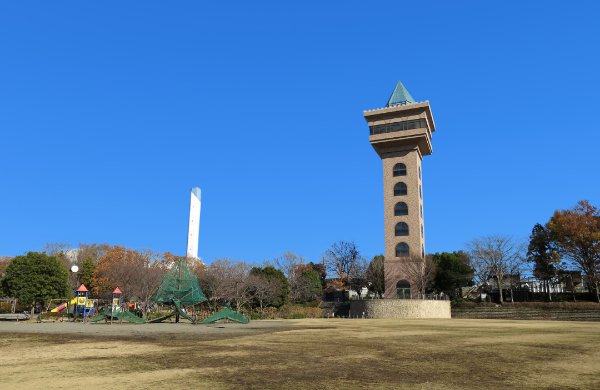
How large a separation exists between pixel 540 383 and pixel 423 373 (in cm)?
225

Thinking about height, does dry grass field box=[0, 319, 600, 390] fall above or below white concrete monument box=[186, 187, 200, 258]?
below

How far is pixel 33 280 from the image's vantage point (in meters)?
40.5

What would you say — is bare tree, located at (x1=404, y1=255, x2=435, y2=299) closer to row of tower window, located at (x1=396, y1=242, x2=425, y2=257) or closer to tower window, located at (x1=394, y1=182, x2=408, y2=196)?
row of tower window, located at (x1=396, y1=242, x2=425, y2=257)

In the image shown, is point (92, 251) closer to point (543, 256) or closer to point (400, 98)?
point (400, 98)

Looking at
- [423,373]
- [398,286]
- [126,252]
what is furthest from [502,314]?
[126,252]

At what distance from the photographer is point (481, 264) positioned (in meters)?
60.3

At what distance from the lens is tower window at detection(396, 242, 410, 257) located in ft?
213

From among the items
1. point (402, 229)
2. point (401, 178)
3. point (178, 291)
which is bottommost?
point (178, 291)

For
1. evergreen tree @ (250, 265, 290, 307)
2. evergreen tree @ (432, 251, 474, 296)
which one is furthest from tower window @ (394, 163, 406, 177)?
evergreen tree @ (250, 265, 290, 307)

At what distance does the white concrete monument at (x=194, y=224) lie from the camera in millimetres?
114731

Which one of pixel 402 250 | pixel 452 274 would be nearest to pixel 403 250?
pixel 402 250

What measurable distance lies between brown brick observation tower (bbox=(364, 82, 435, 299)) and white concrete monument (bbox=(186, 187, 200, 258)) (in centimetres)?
6500

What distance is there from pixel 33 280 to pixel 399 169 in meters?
51.7

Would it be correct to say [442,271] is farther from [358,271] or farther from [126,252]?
[126,252]
